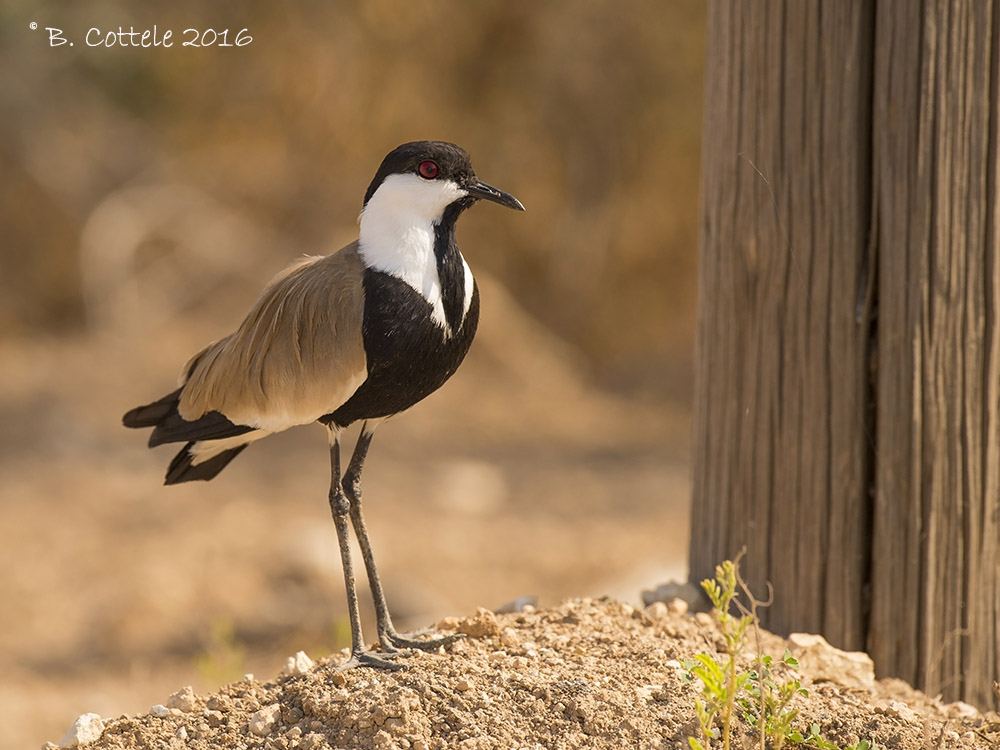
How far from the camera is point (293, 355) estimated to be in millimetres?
2992

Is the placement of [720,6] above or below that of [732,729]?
above

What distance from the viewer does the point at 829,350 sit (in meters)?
3.31

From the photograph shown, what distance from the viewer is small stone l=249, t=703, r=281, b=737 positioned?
8.66 ft

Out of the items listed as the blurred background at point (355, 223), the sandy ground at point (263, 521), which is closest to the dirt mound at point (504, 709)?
the sandy ground at point (263, 521)

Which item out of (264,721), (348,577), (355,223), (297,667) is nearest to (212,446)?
(348,577)

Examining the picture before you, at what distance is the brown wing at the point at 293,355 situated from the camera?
2.87m

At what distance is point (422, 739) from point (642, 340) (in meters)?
8.57

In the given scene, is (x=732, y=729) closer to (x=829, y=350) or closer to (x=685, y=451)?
(x=829, y=350)

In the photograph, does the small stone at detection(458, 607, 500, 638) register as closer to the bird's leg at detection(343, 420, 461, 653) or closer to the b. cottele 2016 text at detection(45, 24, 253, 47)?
the bird's leg at detection(343, 420, 461, 653)

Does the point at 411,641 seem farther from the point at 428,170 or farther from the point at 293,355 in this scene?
the point at 428,170

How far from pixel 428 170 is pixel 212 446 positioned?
1.11 m

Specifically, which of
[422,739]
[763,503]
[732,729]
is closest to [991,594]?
[763,503]

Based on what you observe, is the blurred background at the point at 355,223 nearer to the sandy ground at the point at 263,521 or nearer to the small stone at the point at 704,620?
the sandy ground at the point at 263,521

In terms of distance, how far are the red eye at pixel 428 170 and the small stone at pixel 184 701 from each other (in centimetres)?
142
